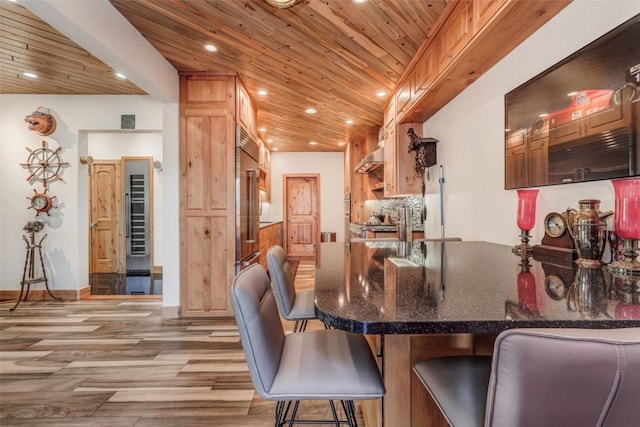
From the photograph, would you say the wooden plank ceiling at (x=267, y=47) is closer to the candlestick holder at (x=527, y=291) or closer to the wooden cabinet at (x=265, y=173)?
the candlestick holder at (x=527, y=291)

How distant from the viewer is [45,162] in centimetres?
395

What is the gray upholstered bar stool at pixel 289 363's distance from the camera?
35.6 inches

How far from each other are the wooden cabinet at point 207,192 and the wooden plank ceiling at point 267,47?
0.27 metres

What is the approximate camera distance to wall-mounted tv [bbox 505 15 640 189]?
122 cm

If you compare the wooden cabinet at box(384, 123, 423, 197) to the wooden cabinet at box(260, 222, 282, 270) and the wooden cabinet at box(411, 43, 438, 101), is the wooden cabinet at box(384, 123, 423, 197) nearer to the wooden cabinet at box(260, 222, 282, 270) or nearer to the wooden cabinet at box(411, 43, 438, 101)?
the wooden cabinet at box(411, 43, 438, 101)

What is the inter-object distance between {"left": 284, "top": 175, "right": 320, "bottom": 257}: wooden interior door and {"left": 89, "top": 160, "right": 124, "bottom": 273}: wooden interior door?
3556 millimetres

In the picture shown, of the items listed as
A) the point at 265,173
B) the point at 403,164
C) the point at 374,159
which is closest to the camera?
the point at 403,164

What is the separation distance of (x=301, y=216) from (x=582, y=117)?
6.53 meters

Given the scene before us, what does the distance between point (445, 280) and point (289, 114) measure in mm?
4054

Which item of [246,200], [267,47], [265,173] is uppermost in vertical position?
[267,47]

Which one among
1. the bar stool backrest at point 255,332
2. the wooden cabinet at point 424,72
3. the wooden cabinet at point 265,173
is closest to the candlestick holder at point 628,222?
the bar stool backrest at point 255,332

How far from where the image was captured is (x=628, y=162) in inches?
48.1

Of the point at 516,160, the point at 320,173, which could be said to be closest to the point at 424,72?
the point at 516,160

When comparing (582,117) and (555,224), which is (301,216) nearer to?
(555,224)
